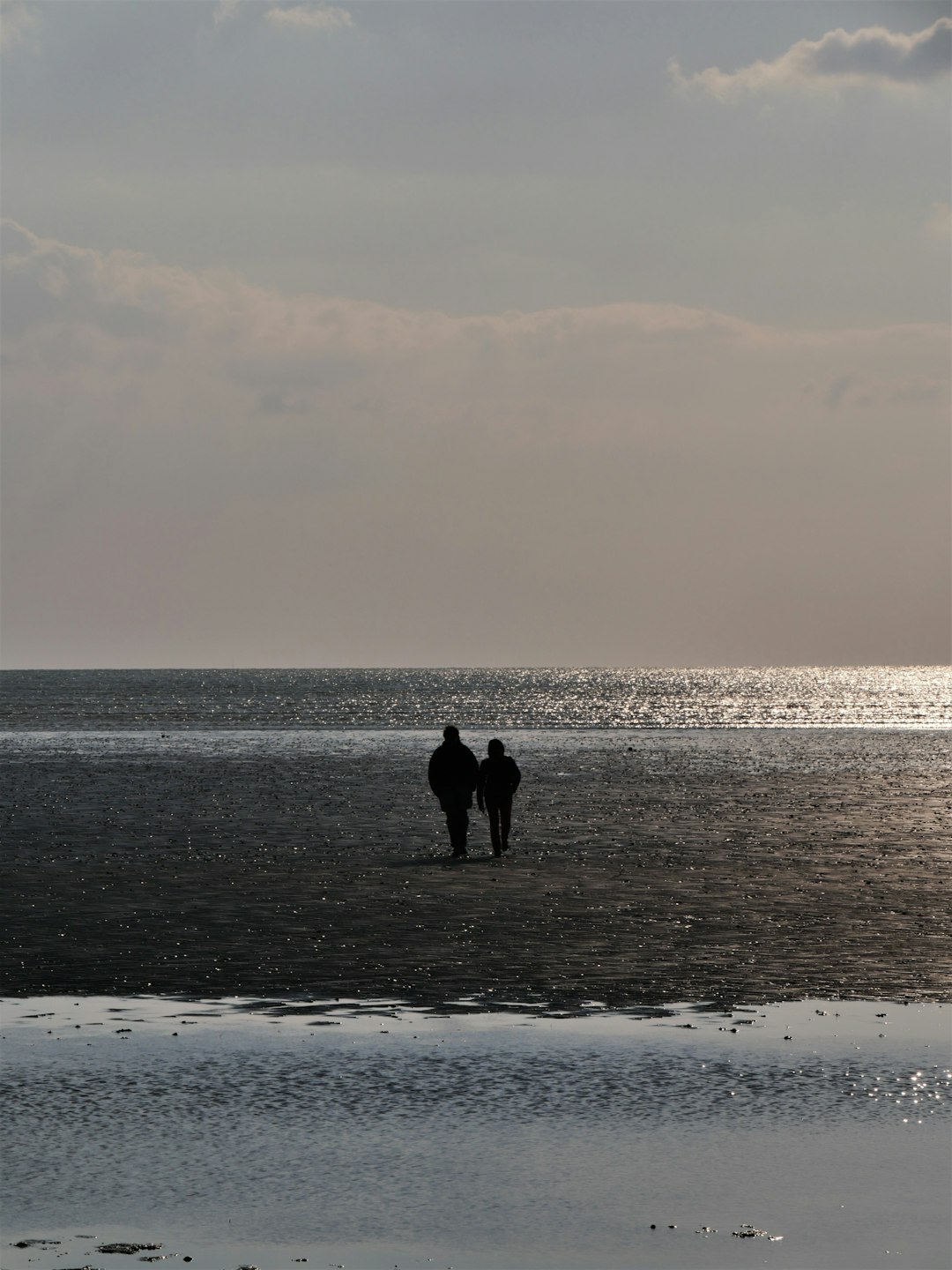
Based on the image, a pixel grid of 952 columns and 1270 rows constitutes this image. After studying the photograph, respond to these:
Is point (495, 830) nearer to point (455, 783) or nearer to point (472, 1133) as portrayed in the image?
point (455, 783)

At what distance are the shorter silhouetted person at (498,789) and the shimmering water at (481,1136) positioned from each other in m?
12.4

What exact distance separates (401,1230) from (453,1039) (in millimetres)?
4057

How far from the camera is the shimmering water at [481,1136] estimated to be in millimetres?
7562

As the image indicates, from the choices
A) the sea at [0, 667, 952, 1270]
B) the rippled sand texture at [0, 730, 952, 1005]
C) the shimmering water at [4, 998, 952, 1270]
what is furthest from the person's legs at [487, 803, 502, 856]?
the shimmering water at [4, 998, 952, 1270]

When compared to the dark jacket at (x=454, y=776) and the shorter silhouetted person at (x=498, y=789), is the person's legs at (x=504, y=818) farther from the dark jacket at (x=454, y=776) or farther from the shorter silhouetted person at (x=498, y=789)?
the dark jacket at (x=454, y=776)

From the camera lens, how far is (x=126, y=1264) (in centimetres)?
717

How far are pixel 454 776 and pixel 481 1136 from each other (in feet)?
51.8

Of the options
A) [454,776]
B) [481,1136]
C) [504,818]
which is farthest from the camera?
[504,818]

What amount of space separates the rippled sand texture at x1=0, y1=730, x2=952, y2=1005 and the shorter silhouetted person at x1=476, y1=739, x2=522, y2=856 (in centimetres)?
53

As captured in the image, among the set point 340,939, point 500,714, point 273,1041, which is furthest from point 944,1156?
point 500,714

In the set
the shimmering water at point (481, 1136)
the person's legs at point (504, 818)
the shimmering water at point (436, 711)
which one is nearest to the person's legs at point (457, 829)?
the person's legs at point (504, 818)

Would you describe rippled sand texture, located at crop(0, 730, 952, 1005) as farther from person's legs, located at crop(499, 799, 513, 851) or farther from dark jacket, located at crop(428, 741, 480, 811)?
dark jacket, located at crop(428, 741, 480, 811)

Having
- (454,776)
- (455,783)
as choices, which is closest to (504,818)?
(455,783)

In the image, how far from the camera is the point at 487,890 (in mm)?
20750
